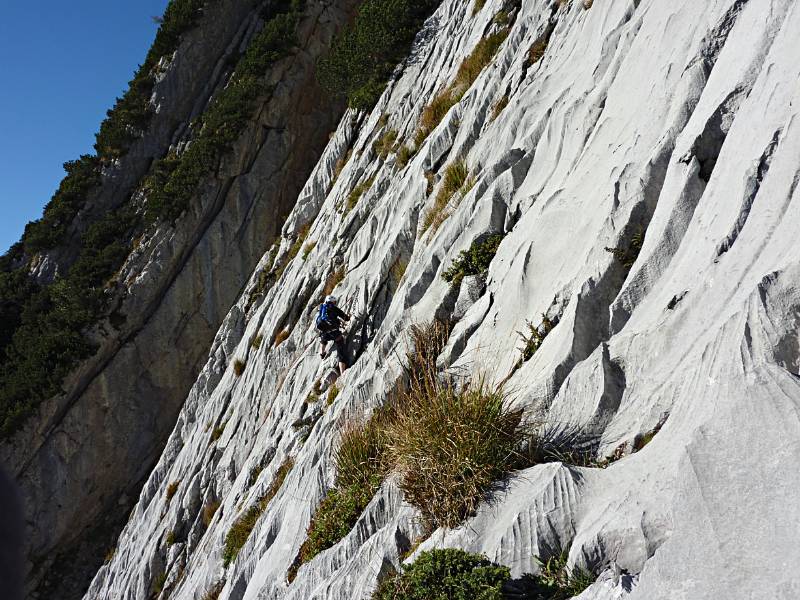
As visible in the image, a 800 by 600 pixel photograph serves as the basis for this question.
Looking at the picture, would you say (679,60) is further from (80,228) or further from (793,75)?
(80,228)

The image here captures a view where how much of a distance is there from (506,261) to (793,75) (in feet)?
15.6

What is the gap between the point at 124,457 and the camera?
91.2 ft

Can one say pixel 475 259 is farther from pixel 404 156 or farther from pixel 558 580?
pixel 404 156

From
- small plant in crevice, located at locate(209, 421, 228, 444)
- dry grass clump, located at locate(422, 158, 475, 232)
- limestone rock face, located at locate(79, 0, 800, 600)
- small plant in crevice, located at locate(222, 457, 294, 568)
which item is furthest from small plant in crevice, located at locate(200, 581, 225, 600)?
dry grass clump, located at locate(422, 158, 475, 232)

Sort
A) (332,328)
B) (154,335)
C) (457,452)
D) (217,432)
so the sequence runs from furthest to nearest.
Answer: (154,335)
(217,432)
(332,328)
(457,452)

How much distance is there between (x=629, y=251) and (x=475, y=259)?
3.83m

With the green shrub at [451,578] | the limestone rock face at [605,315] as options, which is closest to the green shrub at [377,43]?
the limestone rock face at [605,315]

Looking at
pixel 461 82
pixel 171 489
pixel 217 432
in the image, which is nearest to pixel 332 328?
pixel 217 432

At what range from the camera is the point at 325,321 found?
45.2ft

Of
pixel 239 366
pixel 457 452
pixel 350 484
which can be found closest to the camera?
pixel 457 452

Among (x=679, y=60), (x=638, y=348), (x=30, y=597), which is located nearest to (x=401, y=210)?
(x=679, y=60)

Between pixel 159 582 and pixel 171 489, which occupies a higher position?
pixel 171 489

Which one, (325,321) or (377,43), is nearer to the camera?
(325,321)

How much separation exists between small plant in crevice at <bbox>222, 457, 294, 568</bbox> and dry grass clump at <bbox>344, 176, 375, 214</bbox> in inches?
372
